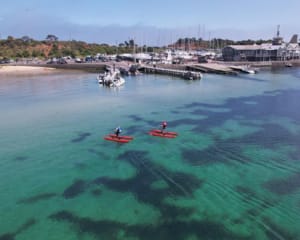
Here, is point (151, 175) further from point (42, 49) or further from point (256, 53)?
point (42, 49)

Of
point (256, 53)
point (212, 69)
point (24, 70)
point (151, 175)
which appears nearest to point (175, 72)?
point (212, 69)

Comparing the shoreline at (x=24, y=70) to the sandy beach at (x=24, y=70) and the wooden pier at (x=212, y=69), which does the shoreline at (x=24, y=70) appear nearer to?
the sandy beach at (x=24, y=70)

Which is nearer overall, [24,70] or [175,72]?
[175,72]

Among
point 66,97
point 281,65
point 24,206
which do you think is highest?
point 281,65

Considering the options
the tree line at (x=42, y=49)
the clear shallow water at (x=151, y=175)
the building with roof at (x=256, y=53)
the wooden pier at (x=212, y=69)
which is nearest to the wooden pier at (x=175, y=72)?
the wooden pier at (x=212, y=69)

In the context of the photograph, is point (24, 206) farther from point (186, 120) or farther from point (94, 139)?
point (186, 120)

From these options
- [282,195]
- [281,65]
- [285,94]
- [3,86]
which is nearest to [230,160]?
[282,195]

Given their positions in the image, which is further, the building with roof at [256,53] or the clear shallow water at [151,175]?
the building with roof at [256,53]
